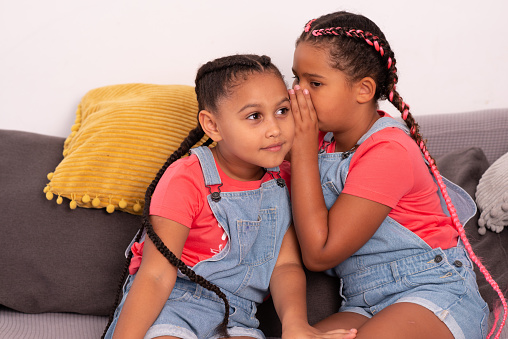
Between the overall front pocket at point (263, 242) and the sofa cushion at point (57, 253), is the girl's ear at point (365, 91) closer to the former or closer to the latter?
the overall front pocket at point (263, 242)

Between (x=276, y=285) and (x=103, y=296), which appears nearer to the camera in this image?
(x=276, y=285)

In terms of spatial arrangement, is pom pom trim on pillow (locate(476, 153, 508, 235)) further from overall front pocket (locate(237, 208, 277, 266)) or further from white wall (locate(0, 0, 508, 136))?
overall front pocket (locate(237, 208, 277, 266))

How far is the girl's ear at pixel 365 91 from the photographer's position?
56.7 inches

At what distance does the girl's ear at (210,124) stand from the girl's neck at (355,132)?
0.35 meters

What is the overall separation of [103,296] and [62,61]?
990 mm

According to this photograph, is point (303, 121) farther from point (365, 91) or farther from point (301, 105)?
point (365, 91)

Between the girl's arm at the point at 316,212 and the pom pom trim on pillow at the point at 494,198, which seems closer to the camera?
the girl's arm at the point at 316,212

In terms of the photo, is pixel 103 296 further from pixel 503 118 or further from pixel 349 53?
pixel 503 118

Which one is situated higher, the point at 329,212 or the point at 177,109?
the point at 177,109

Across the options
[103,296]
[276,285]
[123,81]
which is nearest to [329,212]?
[276,285]

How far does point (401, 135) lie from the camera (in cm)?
141

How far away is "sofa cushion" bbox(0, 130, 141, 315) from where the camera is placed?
161 centimetres

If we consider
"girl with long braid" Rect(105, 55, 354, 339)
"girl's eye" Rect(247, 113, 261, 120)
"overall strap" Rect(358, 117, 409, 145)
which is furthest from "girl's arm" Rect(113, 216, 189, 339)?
"overall strap" Rect(358, 117, 409, 145)

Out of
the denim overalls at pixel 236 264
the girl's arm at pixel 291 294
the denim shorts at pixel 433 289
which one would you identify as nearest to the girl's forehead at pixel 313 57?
the denim overalls at pixel 236 264
